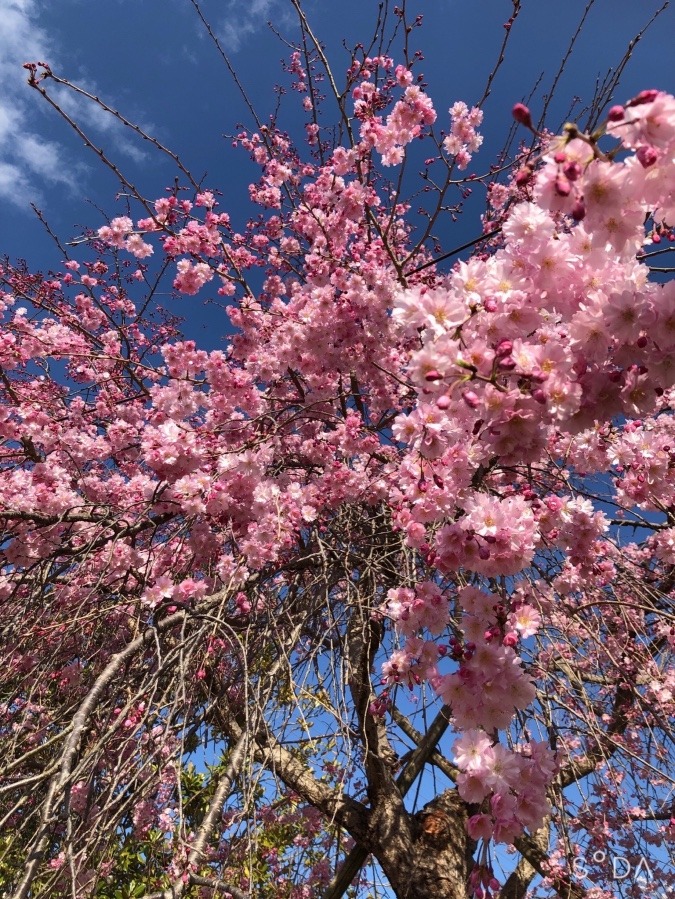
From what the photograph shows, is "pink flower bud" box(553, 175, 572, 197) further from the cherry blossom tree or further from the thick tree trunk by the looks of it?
the thick tree trunk

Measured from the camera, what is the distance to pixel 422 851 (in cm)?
349

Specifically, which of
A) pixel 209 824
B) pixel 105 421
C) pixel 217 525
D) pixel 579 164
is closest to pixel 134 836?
pixel 209 824

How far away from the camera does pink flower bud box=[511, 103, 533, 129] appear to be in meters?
1.03

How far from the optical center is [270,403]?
4.23 m


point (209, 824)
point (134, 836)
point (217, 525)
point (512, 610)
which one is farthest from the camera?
point (217, 525)

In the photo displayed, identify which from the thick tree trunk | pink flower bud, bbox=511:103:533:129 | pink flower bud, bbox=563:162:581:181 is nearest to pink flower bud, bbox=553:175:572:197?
pink flower bud, bbox=563:162:581:181

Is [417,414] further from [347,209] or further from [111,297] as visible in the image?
[111,297]

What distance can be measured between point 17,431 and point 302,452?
2286 mm

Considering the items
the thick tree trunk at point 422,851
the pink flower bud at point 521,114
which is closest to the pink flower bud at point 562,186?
the pink flower bud at point 521,114

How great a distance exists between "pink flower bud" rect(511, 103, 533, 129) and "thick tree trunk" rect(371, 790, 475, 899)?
3795 millimetres

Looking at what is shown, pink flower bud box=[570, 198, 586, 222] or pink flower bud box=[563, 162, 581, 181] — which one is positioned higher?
pink flower bud box=[563, 162, 581, 181]

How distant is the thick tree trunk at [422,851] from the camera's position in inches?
129

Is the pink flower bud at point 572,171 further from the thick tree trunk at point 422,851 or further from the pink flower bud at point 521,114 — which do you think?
the thick tree trunk at point 422,851

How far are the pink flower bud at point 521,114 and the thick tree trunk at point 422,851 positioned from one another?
3.80 meters
